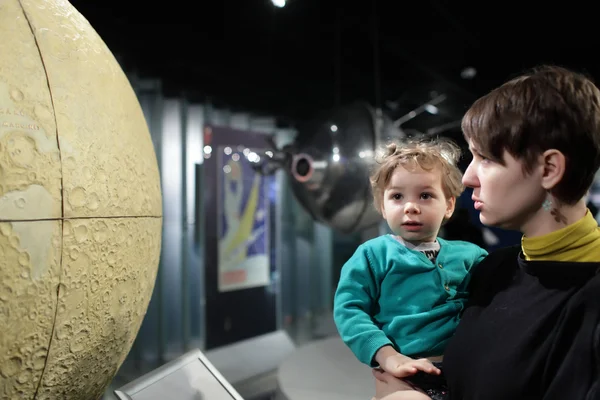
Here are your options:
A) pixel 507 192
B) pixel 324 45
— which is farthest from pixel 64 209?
pixel 324 45

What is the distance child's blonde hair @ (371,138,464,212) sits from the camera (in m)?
0.95

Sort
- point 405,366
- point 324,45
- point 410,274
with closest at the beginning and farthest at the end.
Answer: point 405,366
point 410,274
point 324,45

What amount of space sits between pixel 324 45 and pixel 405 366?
2.76 metres

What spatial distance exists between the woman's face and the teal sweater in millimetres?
173

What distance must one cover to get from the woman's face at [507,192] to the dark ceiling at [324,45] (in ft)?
3.17

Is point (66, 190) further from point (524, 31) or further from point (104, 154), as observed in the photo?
point (524, 31)

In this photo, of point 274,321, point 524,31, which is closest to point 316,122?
point 524,31

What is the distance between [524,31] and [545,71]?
1.42 metres

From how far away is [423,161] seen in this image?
0.94 meters

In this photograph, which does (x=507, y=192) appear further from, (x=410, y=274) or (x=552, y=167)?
(x=410, y=274)

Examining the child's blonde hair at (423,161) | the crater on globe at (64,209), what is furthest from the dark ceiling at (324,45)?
the crater on globe at (64,209)

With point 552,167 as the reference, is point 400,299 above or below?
below

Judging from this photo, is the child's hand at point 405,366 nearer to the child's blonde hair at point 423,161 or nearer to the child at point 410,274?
the child at point 410,274

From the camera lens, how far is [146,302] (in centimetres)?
118
